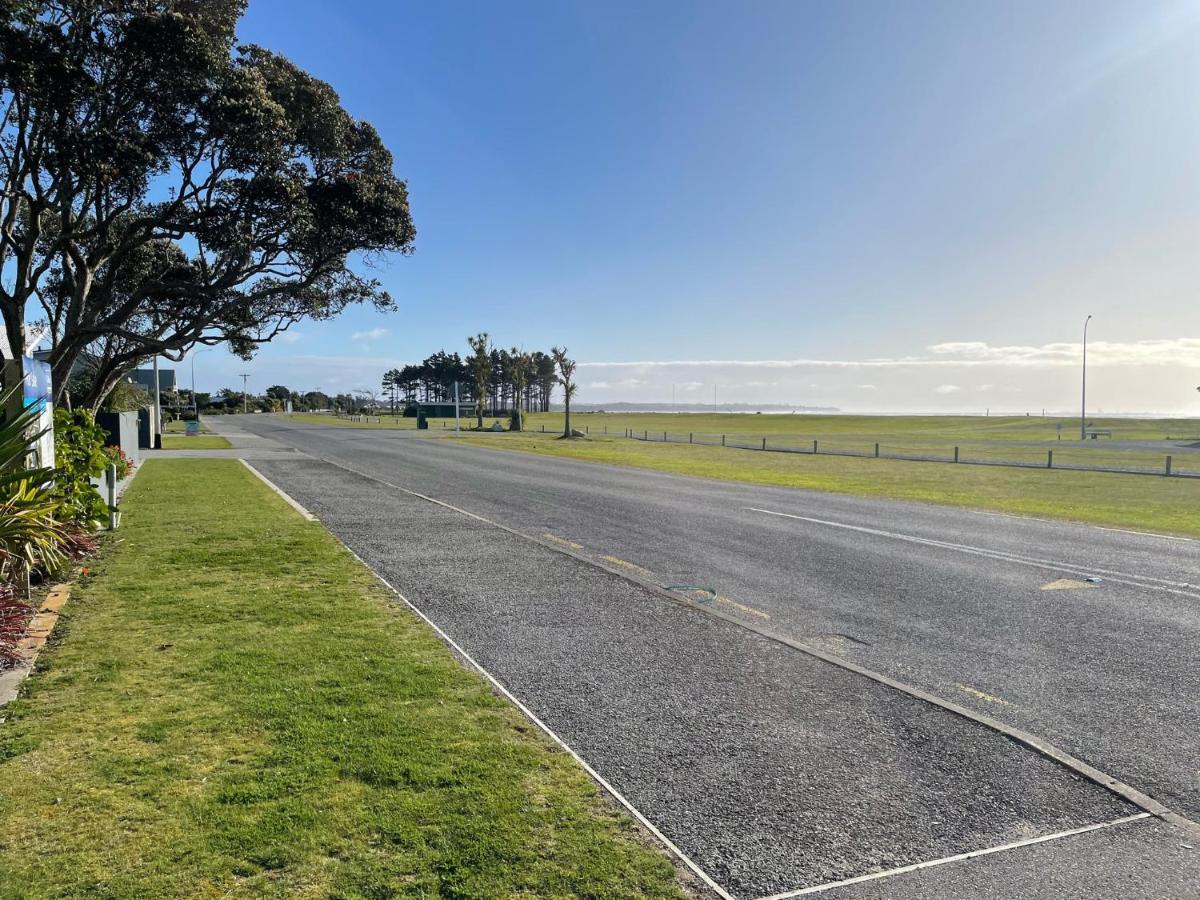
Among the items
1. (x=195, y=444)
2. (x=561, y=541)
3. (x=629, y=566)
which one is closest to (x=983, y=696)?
(x=629, y=566)

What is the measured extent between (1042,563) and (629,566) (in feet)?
17.3

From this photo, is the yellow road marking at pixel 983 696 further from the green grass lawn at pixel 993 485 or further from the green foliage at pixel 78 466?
the green grass lawn at pixel 993 485

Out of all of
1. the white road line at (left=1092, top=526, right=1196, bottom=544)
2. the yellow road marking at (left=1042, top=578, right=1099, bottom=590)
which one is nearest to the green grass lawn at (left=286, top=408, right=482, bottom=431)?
the white road line at (left=1092, top=526, right=1196, bottom=544)

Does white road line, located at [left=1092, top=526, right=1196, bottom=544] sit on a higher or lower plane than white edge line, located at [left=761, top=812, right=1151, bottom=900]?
lower

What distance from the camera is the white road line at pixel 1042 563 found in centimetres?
816

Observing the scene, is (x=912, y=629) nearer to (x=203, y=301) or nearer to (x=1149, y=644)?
(x=1149, y=644)

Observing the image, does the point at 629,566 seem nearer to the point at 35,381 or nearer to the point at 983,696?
the point at 983,696

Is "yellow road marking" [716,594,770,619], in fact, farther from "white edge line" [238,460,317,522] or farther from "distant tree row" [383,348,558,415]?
"distant tree row" [383,348,558,415]

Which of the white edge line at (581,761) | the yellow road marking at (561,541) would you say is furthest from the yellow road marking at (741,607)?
the yellow road marking at (561,541)

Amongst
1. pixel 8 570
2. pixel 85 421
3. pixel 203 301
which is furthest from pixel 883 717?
pixel 203 301

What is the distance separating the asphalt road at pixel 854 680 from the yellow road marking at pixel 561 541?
0.09 m

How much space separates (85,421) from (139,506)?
2.42 m

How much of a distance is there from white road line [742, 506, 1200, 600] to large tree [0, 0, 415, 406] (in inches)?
495

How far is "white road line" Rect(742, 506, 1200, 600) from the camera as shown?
8164 millimetres
